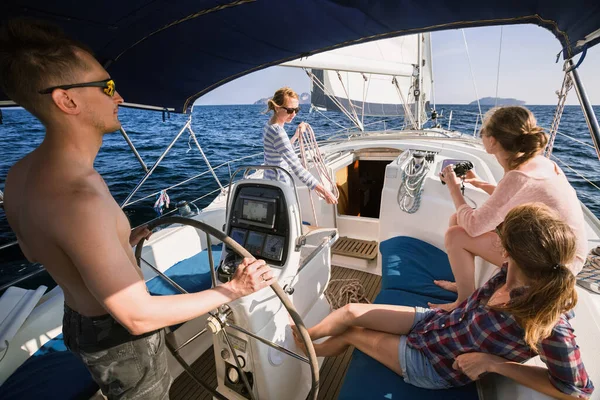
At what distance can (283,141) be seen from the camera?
2.18 meters

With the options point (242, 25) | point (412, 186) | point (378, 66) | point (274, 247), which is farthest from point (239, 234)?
point (378, 66)

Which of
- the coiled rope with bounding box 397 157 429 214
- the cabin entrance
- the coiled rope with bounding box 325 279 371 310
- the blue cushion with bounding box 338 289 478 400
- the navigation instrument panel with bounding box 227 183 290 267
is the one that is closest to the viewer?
the blue cushion with bounding box 338 289 478 400

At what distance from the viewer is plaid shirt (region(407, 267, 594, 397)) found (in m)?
0.90

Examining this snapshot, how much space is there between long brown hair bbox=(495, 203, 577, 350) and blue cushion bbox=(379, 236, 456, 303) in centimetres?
98

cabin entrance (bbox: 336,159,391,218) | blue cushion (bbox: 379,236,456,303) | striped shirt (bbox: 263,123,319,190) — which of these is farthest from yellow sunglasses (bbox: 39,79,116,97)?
cabin entrance (bbox: 336,159,391,218)

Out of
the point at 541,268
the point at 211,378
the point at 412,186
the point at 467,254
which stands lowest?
the point at 211,378

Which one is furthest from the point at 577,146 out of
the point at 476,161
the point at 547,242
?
the point at 547,242

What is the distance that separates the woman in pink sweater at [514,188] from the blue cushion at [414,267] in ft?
0.74

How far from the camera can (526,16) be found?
1608 mm

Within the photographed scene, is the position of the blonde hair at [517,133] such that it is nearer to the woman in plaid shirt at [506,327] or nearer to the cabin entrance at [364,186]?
the woman in plaid shirt at [506,327]

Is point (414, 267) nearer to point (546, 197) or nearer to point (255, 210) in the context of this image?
point (546, 197)

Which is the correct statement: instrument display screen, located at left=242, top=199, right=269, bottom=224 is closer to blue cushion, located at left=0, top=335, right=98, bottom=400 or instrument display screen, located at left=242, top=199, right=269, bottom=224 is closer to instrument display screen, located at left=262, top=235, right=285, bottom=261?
instrument display screen, located at left=262, top=235, right=285, bottom=261

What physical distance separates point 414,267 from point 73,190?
6.88ft

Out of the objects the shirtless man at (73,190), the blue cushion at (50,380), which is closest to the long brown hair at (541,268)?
the shirtless man at (73,190)
